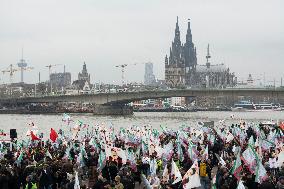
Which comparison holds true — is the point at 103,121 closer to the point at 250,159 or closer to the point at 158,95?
the point at 158,95

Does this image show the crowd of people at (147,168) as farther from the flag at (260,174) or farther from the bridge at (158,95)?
the bridge at (158,95)

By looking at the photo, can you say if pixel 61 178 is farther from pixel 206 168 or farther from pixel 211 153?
pixel 211 153

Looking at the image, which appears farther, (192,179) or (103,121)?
(103,121)

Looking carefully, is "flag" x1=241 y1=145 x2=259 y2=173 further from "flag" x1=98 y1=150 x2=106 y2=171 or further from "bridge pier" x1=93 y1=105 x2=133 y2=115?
"bridge pier" x1=93 y1=105 x2=133 y2=115

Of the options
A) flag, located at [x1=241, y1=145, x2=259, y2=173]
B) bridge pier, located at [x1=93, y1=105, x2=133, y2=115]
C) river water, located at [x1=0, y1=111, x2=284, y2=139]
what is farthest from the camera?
bridge pier, located at [x1=93, y1=105, x2=133, y2=115]

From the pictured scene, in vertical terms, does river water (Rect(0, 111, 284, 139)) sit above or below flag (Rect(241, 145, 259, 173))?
below

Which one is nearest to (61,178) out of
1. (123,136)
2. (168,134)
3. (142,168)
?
(142,168)

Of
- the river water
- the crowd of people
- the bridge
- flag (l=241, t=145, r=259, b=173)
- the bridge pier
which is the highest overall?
the bridge

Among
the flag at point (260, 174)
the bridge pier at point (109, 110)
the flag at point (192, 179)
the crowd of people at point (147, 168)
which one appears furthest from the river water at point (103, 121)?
the flag at point (260, 174)

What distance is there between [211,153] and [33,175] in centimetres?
1031

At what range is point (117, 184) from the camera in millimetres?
13992

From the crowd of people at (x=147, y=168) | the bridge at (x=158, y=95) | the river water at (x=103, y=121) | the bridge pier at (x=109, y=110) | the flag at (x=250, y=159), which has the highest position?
the bridge at (x=158, y=95)

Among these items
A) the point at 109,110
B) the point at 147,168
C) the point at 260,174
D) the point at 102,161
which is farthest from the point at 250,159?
the point at 109,110

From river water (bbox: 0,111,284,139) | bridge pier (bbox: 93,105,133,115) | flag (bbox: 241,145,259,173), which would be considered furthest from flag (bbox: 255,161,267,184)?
bridge pier (bbox: 93,105,133,115)
